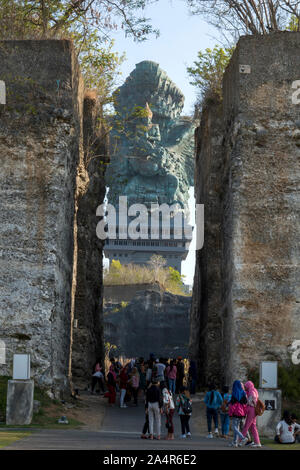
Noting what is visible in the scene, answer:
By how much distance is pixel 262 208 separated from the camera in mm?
16031

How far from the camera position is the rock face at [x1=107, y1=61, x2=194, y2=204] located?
8350cm

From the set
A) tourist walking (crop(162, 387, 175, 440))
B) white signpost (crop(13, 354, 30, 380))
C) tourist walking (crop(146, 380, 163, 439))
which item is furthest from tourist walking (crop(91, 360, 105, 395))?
tourist walking (crop(146, 380, 163, 439))

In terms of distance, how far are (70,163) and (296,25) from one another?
23.9ft

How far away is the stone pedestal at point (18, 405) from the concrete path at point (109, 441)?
0.91 metres

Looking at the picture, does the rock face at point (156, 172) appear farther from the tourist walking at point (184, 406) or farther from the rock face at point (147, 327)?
the tourist walking at point (184, 406)

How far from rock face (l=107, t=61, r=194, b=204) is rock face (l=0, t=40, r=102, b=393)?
2537 inches

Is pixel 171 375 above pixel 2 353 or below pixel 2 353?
below

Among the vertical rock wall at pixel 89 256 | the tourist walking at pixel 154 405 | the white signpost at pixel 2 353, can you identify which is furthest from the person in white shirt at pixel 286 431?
the vertical rock wall at pixel 89 256

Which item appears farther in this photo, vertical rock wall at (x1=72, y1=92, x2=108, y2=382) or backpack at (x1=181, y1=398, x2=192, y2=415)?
vertical rock wall at (x1=72, y1=92, x2=108, y2=382)

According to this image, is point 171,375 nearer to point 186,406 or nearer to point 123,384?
point 123,384

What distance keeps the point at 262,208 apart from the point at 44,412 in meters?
6.41

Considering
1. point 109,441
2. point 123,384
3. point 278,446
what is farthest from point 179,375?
point 109,441

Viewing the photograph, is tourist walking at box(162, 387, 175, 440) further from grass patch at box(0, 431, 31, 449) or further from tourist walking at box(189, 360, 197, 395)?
tourist walking at box(189, 360, 197, 395)

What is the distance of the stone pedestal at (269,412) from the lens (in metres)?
13.6
